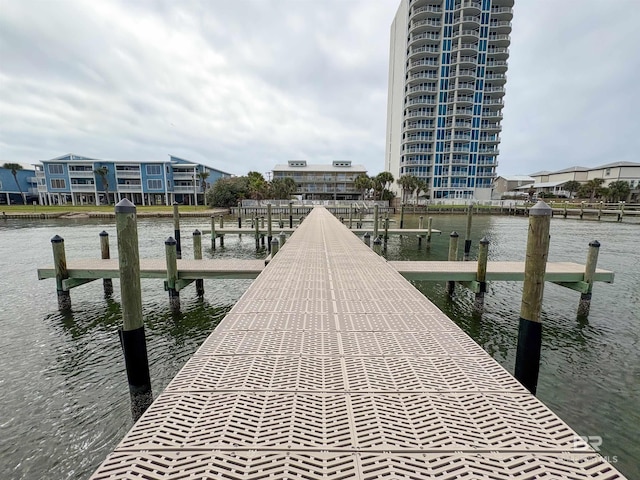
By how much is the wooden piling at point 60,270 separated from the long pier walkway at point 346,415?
8310mm

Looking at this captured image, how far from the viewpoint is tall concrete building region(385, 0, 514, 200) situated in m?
68.3

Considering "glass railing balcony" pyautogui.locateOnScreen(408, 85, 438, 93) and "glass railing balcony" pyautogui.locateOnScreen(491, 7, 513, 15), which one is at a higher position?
"glass railing balcony" pyautogui.locateOnScreen(491, 7, 513, 15)

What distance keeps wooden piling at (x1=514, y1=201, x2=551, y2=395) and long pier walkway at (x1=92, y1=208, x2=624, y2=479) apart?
1.01 m

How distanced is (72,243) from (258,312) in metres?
25.5

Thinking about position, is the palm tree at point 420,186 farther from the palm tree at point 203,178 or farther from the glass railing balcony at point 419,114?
the palm tree at point 203,178

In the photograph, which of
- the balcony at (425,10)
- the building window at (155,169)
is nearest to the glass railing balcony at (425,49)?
the balcony at (425,10)

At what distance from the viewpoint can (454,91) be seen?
69.3 m

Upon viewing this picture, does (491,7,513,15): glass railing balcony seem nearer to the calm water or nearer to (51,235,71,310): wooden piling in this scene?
the calm water

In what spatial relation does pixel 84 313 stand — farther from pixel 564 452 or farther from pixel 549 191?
pixel 549 191

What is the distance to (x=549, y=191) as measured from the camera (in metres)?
95.2

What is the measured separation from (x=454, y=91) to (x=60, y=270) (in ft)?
258

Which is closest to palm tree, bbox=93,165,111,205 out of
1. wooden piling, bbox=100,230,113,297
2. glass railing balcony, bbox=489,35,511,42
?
wooden piling, bbox=100,230,113,297

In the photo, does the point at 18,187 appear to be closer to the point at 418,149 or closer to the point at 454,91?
the point at 418,149

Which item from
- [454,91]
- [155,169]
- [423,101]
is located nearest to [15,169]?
[155,169]
